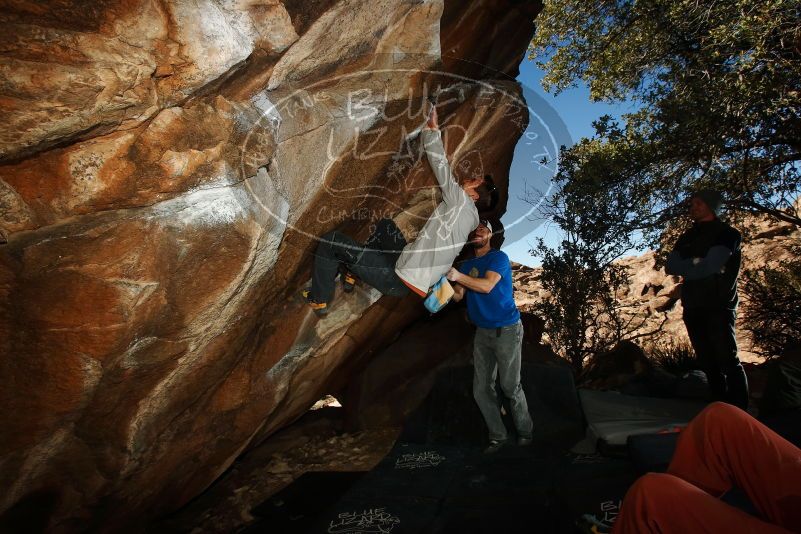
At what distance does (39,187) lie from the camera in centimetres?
212

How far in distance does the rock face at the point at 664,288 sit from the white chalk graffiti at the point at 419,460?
7039mm

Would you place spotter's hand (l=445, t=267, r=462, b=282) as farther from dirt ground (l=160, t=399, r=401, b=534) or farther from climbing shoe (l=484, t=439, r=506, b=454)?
dirt ground (l=160, t=399, r=401, b=534)

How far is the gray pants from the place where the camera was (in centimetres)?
404

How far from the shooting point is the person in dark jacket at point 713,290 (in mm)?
3844

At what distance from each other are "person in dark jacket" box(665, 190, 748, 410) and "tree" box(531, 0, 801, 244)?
1807 millimetres

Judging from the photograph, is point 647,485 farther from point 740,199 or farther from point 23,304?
point 740,199

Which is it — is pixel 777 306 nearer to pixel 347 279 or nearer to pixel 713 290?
pixel 713 290

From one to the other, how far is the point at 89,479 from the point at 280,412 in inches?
75.3

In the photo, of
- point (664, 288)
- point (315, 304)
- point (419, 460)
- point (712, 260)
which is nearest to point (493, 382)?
point (419, 460)

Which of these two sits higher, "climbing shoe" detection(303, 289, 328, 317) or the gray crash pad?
"climbing shoe" detection(303, 289, 328, 317)

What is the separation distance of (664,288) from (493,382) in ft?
57.0

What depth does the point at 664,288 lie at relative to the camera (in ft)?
58.4

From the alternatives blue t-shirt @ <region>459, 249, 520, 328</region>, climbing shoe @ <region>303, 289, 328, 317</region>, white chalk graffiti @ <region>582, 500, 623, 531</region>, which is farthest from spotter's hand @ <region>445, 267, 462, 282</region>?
white chalk graffiti @ <region>582, 500, 623, 531</region>

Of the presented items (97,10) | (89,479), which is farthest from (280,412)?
(97,10)
